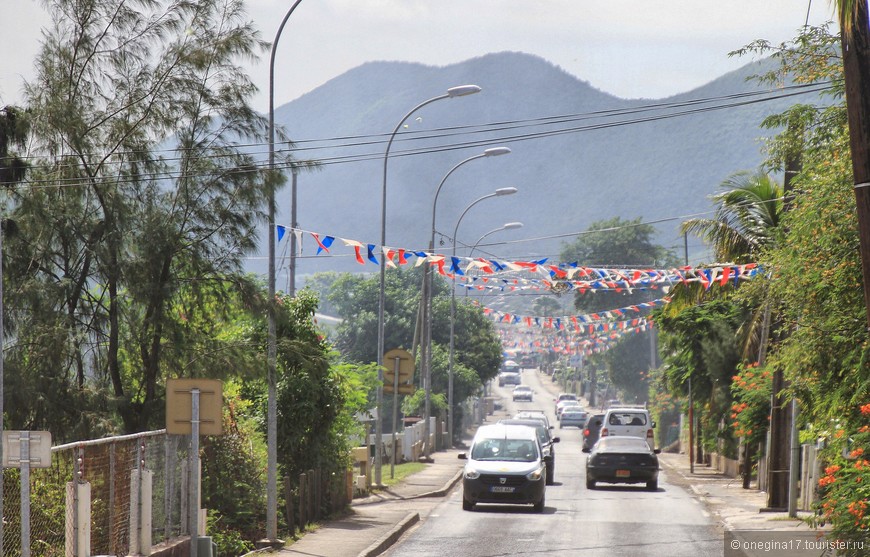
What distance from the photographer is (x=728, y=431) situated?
37.8 m

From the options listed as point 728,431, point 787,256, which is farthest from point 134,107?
point 728,431

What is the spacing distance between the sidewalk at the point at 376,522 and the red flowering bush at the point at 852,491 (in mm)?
6489

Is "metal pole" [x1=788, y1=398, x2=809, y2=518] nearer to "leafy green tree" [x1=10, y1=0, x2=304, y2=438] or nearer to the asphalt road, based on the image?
the asphalt road

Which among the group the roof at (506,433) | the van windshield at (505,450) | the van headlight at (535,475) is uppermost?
the roof at (506,433)

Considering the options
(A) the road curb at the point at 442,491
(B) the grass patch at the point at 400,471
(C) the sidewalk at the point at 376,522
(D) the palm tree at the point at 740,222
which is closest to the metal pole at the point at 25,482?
(C) the sidewalk at the point at 376,522

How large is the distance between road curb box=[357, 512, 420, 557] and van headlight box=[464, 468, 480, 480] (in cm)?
152

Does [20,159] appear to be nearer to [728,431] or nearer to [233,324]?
[233,324]

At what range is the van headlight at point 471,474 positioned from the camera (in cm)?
2503

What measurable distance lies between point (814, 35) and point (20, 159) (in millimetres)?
12427

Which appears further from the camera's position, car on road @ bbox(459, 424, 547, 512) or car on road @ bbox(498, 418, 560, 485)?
car on road @ bbox(498, 418, 560, 485)

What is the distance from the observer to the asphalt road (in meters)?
18.4

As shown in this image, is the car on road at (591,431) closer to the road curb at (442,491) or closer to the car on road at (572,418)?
the road curb at (442,491)

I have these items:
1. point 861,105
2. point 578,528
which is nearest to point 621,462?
point 578,528

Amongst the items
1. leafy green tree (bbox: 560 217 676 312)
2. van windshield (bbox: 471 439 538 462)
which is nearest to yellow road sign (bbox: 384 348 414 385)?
van windshield (bbox: 471 439 538 462)
